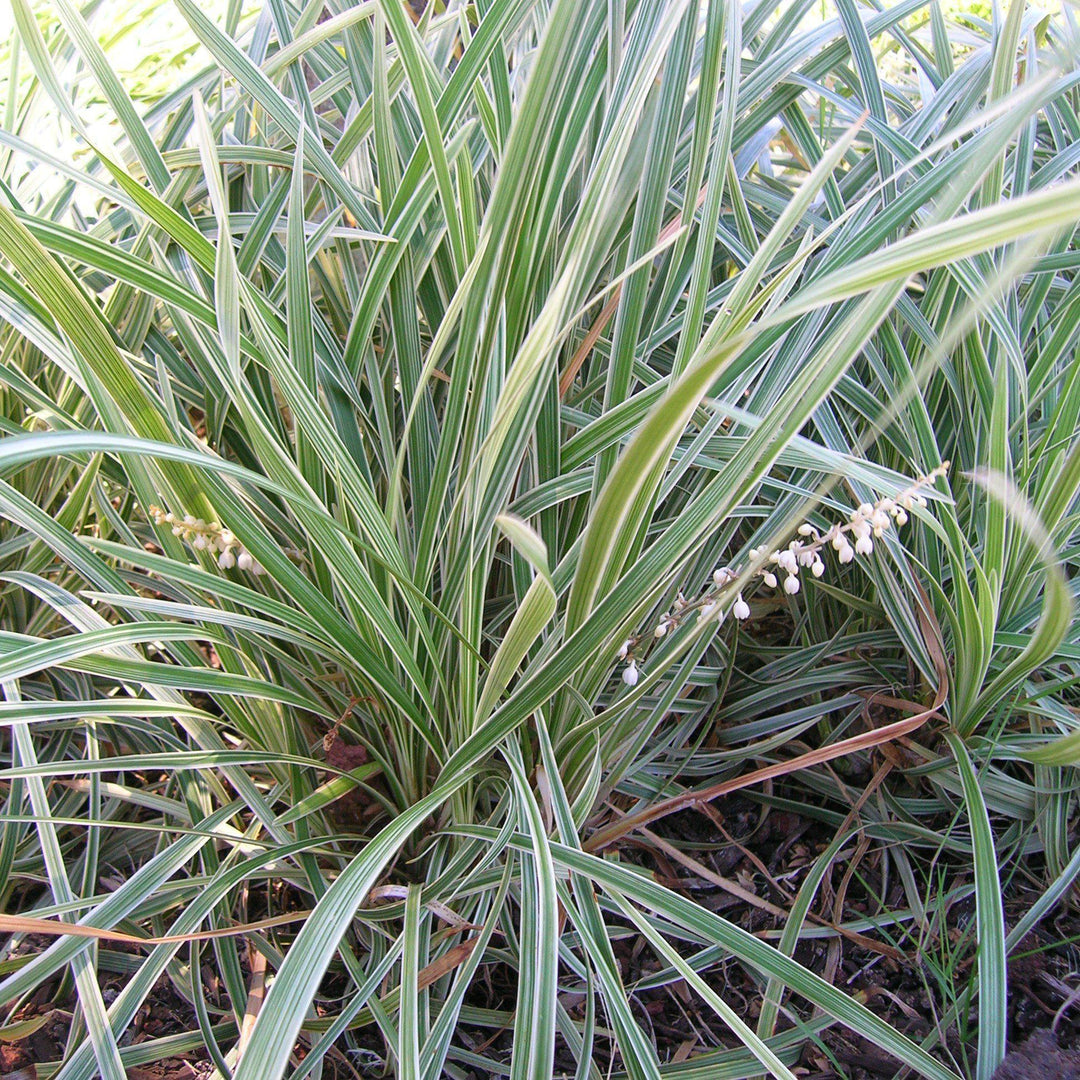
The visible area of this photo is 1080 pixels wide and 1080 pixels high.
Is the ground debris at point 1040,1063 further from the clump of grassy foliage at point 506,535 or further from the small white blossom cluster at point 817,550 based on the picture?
the small white blossom cluster at point 817,550

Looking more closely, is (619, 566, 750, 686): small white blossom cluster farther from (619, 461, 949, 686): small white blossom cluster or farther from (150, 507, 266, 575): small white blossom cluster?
(150, 507, 266, 575): small white blossom cluster

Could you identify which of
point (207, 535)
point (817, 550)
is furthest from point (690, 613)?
point (207, 535)

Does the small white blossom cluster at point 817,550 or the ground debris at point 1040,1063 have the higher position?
the small white blossom cluster at point 817,550

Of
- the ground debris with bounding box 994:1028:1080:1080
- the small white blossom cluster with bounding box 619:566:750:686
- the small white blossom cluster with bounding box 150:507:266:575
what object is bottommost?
the ground debris with bounding box 994:1028:1080:1080

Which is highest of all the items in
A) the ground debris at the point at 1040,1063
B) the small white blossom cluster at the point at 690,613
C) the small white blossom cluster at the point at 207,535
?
the small white blossom cluster at the point at 207,535

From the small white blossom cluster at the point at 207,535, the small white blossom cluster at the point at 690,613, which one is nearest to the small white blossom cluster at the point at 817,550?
the small white blossom cluster at the point at 690,613

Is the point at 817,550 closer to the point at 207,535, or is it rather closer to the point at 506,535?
the point at 506,535

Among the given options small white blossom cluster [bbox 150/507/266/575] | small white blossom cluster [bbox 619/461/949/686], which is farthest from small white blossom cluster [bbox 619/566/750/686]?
small white blossom cluster [bbox 150/507/266/575]
